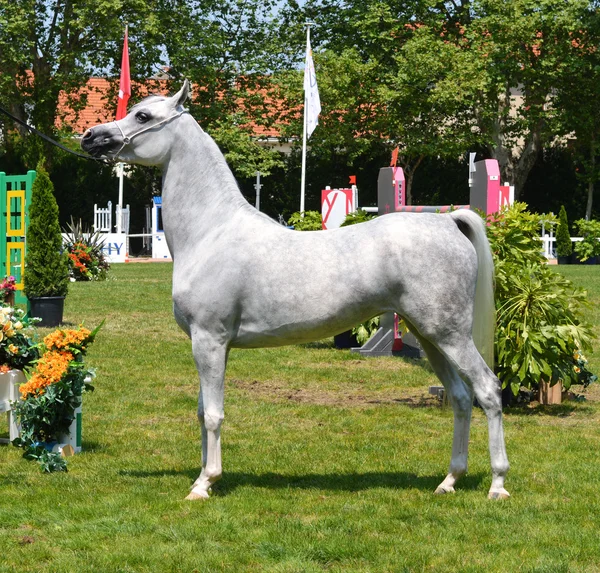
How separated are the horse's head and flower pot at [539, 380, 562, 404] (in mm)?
4707

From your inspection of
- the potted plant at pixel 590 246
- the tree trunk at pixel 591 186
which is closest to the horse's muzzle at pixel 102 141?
the potted plant at pixel 590 246

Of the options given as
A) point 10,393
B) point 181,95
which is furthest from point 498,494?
point 10,393

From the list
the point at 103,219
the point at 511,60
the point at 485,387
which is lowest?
the point at 485,387

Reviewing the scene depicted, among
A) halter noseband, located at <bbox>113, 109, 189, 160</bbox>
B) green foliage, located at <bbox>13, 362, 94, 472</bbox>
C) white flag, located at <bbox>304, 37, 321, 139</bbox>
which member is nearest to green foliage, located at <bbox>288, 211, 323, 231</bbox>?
green foliage, located at <bbox>13, 362, 94, 472</bbox>

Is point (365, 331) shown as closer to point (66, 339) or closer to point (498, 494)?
point (66, 339)

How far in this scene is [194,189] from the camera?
5965 mm

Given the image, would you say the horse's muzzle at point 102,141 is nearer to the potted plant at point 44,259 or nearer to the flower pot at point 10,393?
the flower pot at point 10,393

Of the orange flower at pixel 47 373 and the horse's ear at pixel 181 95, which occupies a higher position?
the horse's ear at pixel 181 95

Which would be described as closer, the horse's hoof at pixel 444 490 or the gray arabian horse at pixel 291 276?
the gray arabian horse at pixel 291 276

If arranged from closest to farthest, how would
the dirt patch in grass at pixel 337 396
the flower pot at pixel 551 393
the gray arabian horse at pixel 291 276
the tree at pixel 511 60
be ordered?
the gray arabian horse at pixel 291 276
the flower pot at pixel 551 393
the dirt patch in grass at pixel 337 396
the tree at pixel 511 60

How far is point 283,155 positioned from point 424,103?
6.35 metres

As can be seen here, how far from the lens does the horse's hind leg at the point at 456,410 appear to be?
5863mm

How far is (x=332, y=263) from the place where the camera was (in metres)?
5.62

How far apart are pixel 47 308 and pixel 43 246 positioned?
3.13 feet
